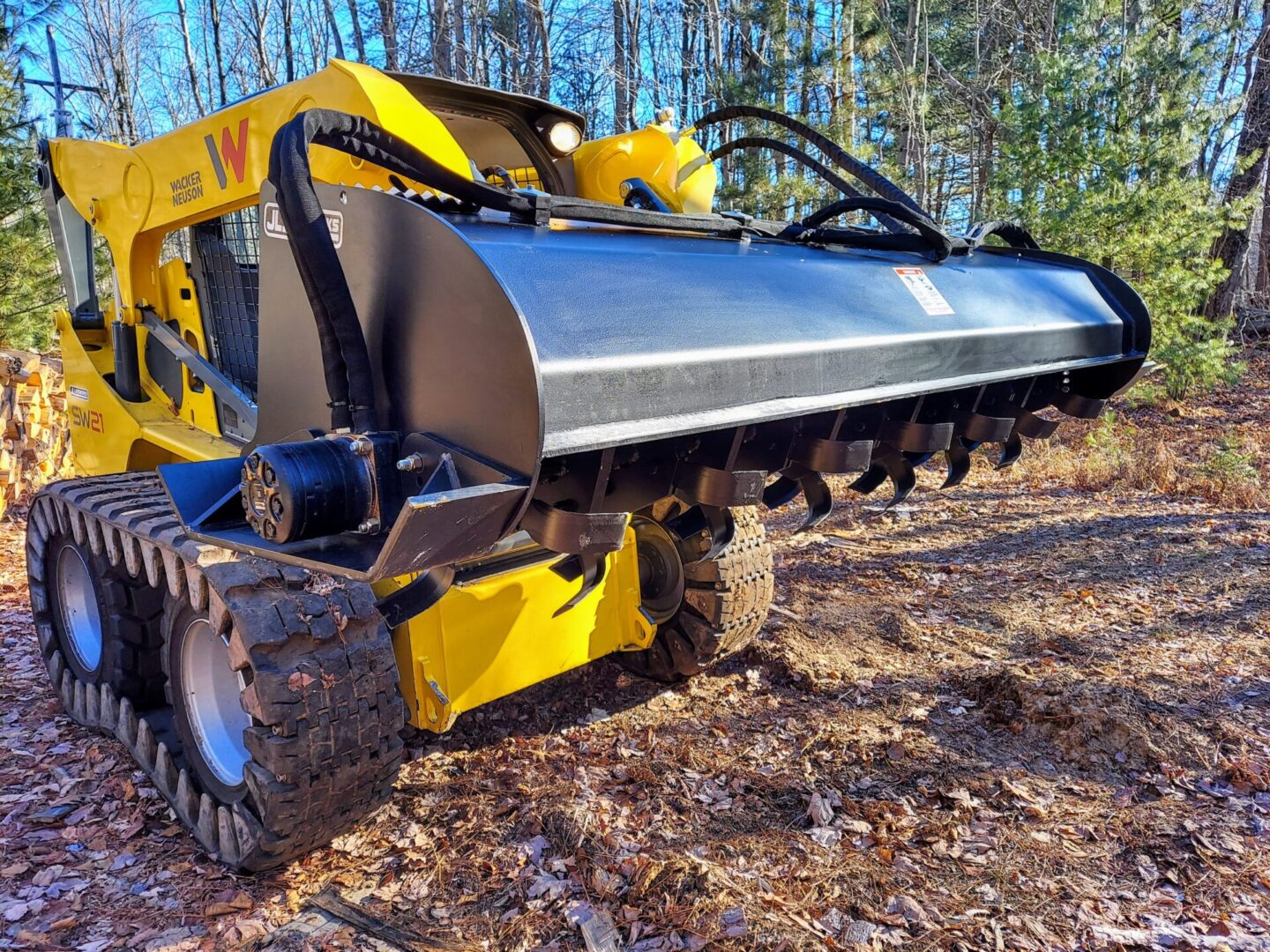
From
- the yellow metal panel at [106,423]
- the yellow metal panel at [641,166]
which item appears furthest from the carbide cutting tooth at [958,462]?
the yellow metal panel at [106,423]

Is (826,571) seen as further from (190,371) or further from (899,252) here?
(190,371)

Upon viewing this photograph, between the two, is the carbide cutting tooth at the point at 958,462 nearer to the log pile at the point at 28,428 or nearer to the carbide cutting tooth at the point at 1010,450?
the carbide cutting tooth at the point at 1010,450

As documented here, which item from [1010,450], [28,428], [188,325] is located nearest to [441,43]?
[28,428]

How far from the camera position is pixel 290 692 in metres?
2.28

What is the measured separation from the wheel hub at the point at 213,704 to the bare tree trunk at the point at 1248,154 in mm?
13091

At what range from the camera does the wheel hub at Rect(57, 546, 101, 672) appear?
137 inches

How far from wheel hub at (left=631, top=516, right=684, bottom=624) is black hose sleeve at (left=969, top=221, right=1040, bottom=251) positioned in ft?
5.12

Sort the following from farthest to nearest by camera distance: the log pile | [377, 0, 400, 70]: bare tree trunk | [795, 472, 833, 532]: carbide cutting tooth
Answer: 1. [377, 0, 400, 70]: bare tree trunk
2. the log pile
3. [795, 472, 833, 532]: carbide cutting tooth

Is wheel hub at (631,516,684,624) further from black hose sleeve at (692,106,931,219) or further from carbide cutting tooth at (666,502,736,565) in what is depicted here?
black hose sleeve at (692,106,931,219)

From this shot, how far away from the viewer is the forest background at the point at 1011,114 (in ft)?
29.1

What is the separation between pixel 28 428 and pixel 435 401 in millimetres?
6944

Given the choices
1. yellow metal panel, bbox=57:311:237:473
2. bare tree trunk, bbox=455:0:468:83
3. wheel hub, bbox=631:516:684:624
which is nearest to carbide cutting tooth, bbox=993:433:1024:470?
wheel hub, bbox=631:516:684:624

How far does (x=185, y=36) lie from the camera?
20.4 m

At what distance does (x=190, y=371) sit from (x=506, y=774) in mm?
1856
